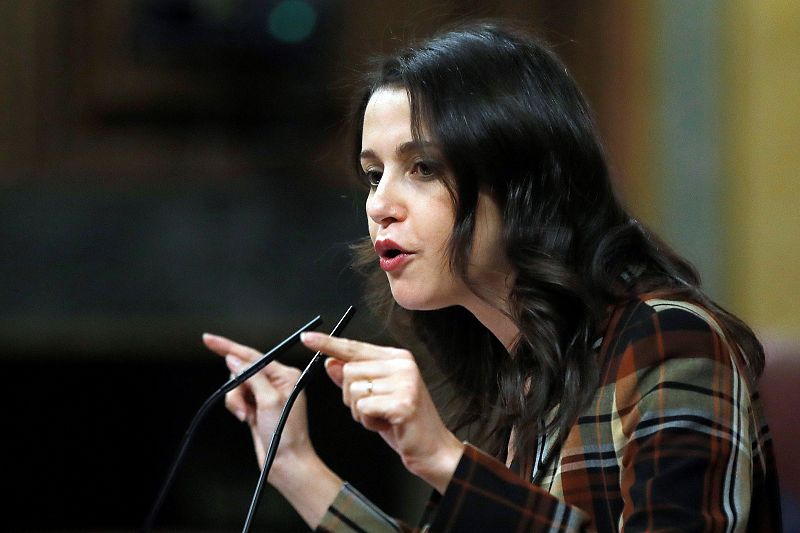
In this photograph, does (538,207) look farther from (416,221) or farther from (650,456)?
(650,456)

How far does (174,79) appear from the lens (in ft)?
14.9

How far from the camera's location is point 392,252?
149cm

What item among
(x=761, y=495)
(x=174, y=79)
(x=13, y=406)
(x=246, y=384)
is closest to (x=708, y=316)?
(x=761, y=495)

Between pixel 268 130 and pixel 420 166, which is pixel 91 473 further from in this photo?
pixel 420 166

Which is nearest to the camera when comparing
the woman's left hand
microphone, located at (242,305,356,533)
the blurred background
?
the woman's left hand

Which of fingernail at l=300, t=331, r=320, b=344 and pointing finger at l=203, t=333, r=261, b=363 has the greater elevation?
fingernail at l=300, t=331, r=320, b=344

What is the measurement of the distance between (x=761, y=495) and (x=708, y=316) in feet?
0.76

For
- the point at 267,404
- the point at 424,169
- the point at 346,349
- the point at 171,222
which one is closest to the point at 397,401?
the point at 346,349

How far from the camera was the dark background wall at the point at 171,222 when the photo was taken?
4.21 meters

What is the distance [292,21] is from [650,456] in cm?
353

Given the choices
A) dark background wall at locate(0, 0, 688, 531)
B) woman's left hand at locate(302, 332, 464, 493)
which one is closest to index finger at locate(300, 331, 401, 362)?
woman's left hand at locate(302, 332, 464, 493)

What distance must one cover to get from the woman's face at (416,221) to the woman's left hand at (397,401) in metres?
0.26

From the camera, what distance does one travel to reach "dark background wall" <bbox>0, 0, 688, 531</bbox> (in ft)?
13.8

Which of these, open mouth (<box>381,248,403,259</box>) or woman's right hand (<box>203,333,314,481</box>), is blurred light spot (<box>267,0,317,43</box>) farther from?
open mouth (<box>381,248,403,259</box>)
